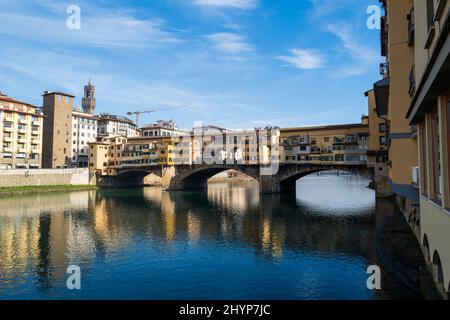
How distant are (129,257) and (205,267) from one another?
5331 millimetres

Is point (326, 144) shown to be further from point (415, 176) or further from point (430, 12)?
point (430, 12)

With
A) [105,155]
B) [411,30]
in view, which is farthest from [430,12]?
[105,155]

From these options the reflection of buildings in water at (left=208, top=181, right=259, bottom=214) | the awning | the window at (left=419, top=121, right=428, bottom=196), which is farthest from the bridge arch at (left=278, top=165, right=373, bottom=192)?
the window at (left=419, top=121, right=428, bottom=196)

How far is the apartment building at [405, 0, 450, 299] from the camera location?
696 centimetres

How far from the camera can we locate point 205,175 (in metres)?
77.9

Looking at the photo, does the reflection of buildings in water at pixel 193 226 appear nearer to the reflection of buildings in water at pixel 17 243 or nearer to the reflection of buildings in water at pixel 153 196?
the reflection of buildings in water at pixel 17 243

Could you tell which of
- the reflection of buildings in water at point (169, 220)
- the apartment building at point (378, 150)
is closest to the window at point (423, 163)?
the reflection of buildings in water at point (169, 220)

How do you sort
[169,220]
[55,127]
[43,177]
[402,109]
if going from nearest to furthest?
[402,109]
[169,220]
[43,177]
[55,127]

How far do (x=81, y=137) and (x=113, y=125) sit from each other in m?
13.2

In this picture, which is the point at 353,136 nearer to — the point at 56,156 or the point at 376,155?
the point at 376,155

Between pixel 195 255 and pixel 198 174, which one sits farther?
pixel 198 174

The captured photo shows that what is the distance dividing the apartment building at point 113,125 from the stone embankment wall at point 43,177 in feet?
105

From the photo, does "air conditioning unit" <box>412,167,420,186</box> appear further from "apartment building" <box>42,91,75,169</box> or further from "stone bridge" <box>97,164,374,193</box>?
"apartment building" <box>42,91,75,169</box>

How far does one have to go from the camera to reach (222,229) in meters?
30.0
